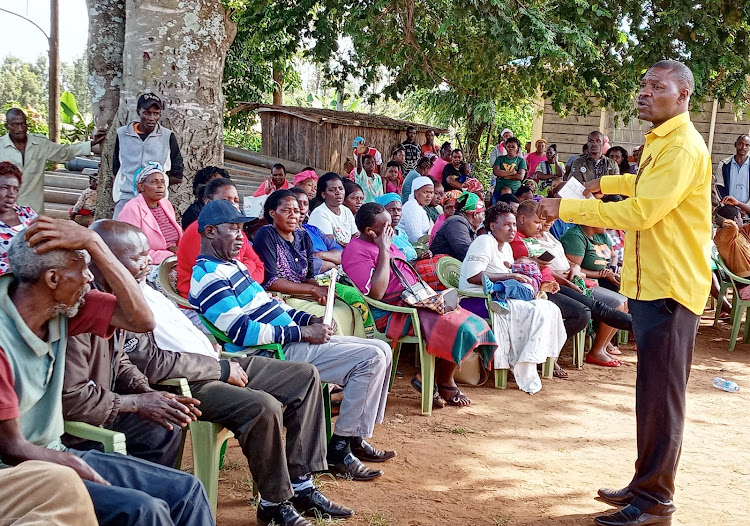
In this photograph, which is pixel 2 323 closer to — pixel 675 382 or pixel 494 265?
pixel 675 382

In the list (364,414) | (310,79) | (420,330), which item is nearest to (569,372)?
(420,330)

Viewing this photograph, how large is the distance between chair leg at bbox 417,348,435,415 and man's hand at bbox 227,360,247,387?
Result: 206 centimetres

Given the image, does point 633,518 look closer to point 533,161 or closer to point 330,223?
point 330,223

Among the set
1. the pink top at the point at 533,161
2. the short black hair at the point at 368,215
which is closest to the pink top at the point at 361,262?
the short black hair at the point at 368,215

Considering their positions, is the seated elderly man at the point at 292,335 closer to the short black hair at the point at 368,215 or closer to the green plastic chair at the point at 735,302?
the short black hair at the point at 368,215

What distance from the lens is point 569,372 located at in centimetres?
670

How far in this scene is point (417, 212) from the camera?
26.9ft

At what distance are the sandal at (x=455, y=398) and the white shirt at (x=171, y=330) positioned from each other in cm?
246

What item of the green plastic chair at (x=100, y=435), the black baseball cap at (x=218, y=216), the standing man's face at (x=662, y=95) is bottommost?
the green plastic chair at (x=100, y=435)

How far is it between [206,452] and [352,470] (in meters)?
1.10

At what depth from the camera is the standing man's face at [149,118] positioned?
6.47m

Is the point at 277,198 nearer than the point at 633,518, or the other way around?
the point at 633,518

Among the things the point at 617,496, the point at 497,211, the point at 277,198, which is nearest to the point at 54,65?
the point at 277,198

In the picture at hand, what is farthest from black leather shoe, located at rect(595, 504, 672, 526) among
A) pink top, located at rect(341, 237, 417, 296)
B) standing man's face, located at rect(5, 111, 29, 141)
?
standing man's face, located at rect(5, 111, 29, 141)
